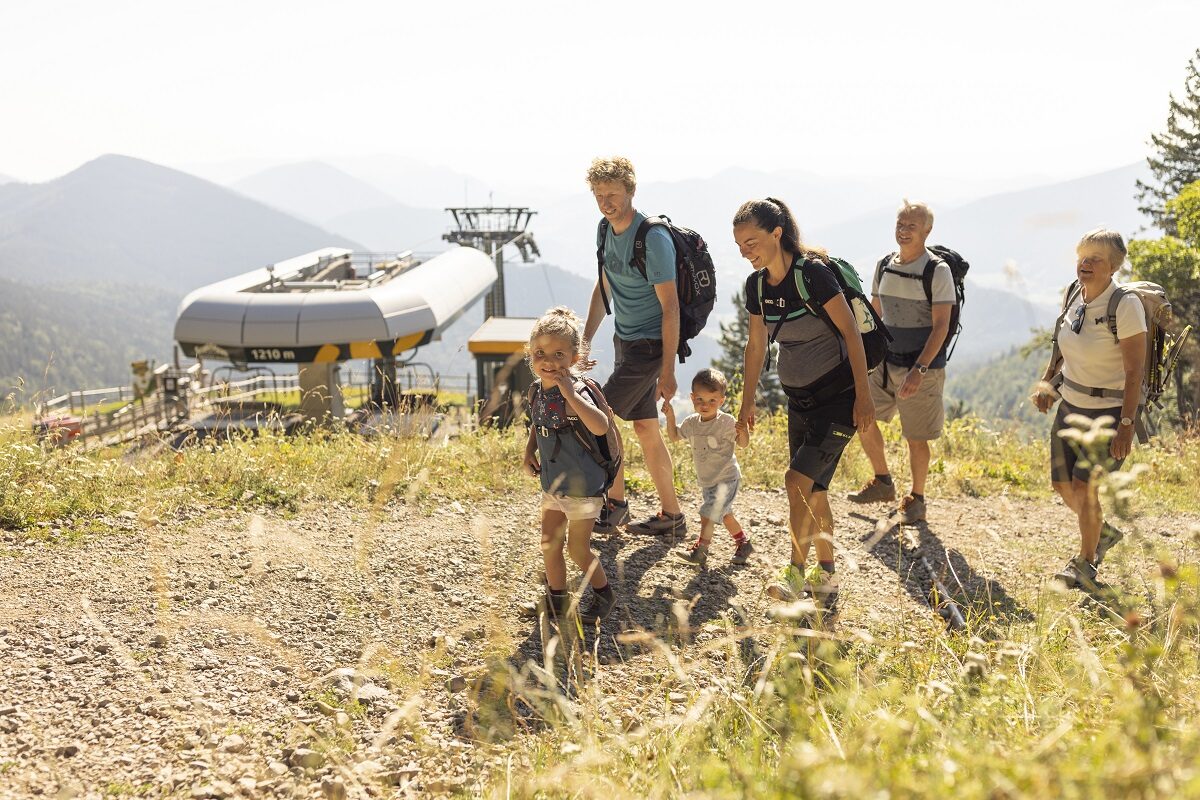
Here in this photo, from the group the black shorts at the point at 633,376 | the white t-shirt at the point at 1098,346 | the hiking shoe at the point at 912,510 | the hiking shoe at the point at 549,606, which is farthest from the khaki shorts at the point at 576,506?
the hiking shoe at the point at 912,510

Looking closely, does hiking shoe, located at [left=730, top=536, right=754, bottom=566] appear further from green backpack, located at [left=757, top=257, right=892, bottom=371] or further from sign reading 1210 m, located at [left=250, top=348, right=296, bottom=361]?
sign reading 1210 m, located at [left=250, top=348, right=296, bottom=361]

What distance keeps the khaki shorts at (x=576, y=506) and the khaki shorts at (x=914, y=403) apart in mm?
2750

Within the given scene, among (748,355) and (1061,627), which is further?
(748,355)

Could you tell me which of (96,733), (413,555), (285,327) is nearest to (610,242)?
(413,555)

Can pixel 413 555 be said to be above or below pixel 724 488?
below

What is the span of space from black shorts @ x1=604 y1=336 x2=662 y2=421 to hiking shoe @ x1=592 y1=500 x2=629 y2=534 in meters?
0.69

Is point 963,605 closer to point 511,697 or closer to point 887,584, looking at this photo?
point 887,584

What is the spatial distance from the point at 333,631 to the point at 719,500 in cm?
231

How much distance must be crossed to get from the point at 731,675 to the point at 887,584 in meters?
1.78

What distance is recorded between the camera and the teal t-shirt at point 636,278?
4918 mm

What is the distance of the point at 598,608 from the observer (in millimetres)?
4133

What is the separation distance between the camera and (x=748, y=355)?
4836 millimetres

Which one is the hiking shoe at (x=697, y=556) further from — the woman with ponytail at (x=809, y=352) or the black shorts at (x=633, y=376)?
the black shorts at (x=633, y=376)

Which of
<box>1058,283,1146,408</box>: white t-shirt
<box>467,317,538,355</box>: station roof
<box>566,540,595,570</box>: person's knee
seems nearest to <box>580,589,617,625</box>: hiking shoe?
<box>566,540,595,570</box>: person's knee
